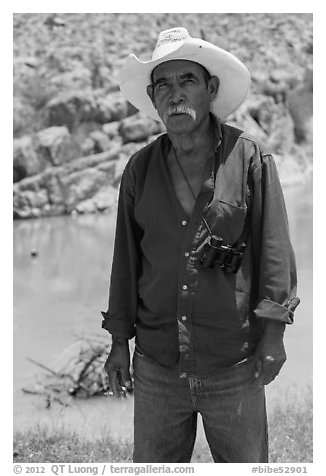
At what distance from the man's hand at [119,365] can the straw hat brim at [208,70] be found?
2.77 ft

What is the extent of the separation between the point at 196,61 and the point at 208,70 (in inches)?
2.8

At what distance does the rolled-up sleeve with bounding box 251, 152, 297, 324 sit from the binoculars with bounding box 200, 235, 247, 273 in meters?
0.08

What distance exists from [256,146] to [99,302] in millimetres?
5497

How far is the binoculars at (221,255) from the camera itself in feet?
6.45

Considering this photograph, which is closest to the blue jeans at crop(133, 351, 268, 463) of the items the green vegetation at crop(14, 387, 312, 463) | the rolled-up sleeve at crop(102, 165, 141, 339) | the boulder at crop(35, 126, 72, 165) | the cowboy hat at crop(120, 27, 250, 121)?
the rolled-up sleeve at crop(102, 165, 141, 339)

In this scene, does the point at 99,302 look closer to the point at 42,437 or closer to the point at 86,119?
the point at 42,437

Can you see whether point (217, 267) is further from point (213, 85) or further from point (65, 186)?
point (65, 186)

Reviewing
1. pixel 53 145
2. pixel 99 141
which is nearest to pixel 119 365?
→ pixel 53 145

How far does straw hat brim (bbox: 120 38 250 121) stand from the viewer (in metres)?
2.09

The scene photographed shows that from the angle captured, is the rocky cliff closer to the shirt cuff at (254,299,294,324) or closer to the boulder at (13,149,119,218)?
the boulder at (13,149,119,218)

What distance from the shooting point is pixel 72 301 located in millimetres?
7422

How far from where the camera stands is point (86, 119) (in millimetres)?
13688

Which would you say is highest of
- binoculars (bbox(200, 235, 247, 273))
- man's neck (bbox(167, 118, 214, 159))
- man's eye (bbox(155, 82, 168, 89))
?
man's eye (bbox(155, 82, 168, 89))

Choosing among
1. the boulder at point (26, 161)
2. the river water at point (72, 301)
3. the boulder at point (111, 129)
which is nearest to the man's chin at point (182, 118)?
the river water at point (72, 301)
